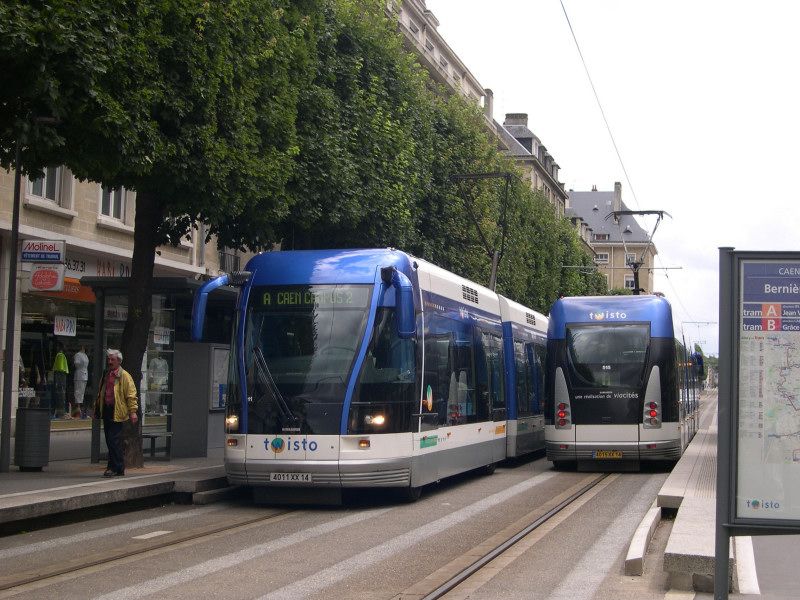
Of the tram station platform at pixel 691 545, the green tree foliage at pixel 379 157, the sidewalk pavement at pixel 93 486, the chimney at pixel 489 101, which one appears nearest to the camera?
the tram station platform at pixel 691 545

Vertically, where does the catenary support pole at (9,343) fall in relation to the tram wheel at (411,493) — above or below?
above

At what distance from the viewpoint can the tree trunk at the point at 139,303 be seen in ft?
55.3

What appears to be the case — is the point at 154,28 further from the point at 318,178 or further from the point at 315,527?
the point at 318,178

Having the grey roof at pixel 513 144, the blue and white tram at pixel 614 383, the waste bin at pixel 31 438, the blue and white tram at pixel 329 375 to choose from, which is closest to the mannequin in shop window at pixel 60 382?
the waste bin at pixel 31 438

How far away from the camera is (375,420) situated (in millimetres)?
13633

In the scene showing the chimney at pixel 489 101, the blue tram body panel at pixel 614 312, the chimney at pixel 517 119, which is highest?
the chimney at pixel 517 119

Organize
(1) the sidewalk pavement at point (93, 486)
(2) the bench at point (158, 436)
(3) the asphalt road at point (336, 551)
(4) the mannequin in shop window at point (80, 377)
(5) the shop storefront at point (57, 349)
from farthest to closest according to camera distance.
Answer: (4) the mannequin in shop window at point (80, 377), (5) the shop storefront at point (57, 349), (2) the bench at point (158, 436), (1) the sidewalk pavement at point (93, 486), (3) the asphalt road at point (336, 551)

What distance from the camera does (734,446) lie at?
21.9 feet

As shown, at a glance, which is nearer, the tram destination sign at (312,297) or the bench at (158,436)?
the tram destination sign at (312,297)

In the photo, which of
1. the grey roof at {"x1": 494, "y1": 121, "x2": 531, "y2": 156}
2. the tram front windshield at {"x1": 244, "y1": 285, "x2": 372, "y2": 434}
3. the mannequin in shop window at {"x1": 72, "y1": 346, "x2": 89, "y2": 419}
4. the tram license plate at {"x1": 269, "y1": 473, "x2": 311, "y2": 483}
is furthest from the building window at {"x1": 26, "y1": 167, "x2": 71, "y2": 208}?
the grey roof at {"x1": 494, "y1": 121, "x2": 531, "y2": 156}

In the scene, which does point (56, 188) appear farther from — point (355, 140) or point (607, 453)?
point (607, 453)

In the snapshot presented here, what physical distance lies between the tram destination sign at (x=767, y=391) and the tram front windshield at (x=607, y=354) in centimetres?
1331

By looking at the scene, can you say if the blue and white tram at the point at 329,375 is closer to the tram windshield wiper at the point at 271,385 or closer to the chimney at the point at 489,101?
the tram windshield wiper at the point at 271,385

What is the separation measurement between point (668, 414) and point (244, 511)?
8.92 metres
